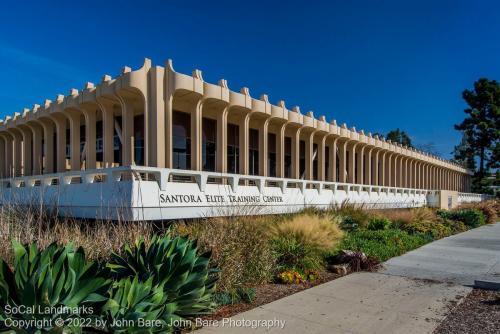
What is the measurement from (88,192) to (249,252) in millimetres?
5708

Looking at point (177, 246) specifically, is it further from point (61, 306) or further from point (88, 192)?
point (88, 192)

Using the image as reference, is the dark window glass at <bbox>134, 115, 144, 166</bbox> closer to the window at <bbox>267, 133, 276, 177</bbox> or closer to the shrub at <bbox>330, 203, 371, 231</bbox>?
the window at <bbox>267, 133, 276, 177</bbox>

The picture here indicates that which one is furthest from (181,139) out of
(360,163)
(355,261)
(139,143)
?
(360,163)

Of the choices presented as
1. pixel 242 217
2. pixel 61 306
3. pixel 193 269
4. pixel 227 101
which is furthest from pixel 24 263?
pixel 227 101

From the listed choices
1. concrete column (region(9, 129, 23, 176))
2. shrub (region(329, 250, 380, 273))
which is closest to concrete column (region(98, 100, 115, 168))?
shrub (region(329, 250, 380, 273))

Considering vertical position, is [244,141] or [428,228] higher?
[244,141]

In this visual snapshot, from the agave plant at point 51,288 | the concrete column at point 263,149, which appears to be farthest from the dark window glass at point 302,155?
the agave plant at point 51,288

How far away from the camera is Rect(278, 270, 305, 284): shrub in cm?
756

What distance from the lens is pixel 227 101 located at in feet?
52.9

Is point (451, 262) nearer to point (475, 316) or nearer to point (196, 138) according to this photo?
point (475, 316)

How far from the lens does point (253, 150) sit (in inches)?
926

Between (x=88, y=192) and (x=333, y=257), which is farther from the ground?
(x=88, y=192)

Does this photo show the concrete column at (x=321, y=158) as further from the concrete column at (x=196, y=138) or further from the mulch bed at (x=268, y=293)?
the mulch bed at (x=268, y=293)

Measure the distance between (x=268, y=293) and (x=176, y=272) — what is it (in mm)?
2457
